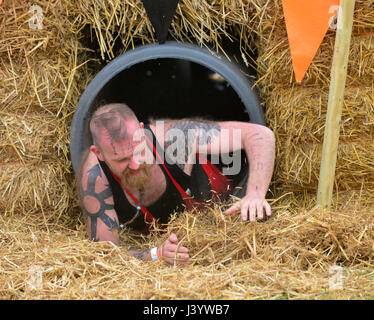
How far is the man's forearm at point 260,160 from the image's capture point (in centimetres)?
277

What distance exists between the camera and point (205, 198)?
316cm

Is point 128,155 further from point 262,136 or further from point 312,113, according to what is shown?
point 312,113

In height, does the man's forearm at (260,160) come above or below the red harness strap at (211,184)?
above

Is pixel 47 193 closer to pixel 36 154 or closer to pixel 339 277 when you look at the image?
pixel 36 154

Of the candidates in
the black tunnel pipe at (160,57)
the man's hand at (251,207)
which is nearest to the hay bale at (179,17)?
the black tunnel pipe at (160,57)

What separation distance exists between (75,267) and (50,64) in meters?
1.39

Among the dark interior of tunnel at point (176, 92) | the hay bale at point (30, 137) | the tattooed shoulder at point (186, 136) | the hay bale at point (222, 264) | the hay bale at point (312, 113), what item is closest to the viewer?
the hay bale at point (222, 264)

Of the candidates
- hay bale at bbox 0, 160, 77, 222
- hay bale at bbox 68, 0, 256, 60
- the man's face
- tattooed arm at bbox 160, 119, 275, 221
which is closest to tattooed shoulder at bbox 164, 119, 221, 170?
tattooed arm at bbox 160, 119, 275, 221

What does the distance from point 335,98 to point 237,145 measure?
602 millimetres

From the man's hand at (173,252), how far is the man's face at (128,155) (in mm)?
493

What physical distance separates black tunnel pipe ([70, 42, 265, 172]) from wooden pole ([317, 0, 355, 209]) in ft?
1.61

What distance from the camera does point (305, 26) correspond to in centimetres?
288

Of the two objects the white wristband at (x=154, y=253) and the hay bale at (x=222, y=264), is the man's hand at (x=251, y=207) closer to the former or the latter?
the hay bale at (x=222, y=264)

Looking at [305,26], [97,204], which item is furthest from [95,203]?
[305,26]
